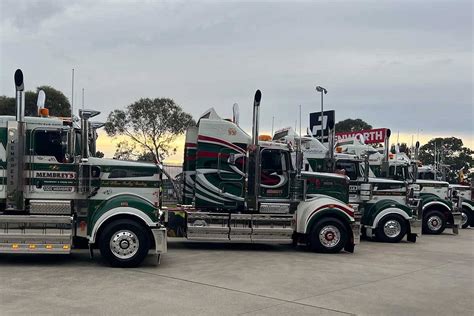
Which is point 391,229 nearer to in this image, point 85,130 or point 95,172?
point 95,172

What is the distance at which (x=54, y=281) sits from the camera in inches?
313

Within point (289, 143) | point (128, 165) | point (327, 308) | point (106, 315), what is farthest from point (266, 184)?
point (106, 315)

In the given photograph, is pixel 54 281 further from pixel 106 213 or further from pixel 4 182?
pixel 4 182

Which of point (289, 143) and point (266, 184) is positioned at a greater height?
point (289, 143)

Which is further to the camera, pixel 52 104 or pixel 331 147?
pixel 52 104

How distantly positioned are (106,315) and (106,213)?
3323mm

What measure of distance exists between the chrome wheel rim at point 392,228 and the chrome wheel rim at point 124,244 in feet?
28.0

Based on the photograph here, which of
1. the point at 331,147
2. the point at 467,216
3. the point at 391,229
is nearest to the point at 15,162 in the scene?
the point at 331,147

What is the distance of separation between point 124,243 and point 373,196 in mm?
9224

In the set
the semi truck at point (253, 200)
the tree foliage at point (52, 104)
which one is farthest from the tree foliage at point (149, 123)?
the semi truck at point (253, 200)

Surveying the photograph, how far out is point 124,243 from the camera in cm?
920

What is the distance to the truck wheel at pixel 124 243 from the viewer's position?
914 centimetres

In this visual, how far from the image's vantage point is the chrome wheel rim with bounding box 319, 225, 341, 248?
12.0m

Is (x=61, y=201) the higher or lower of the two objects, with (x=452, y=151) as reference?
lower
